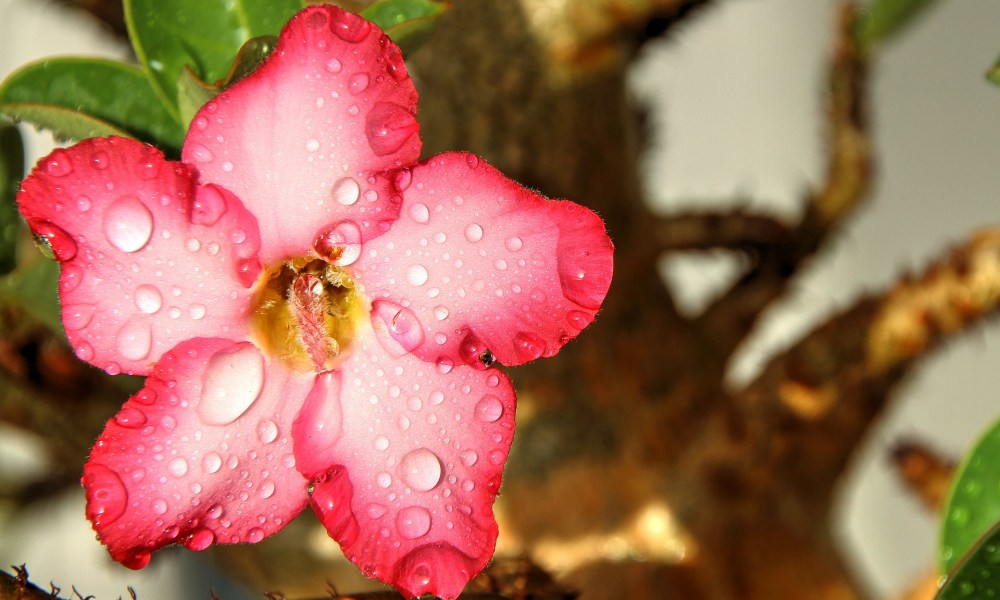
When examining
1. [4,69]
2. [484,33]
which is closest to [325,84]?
[484,33]

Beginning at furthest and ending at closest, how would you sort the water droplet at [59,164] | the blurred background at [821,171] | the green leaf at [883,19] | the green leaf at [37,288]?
1. the blurred background at [821,171]
2. the green leaf at [883,19]
3. the green leaf at [37,288]
4. the water droplet at [59,164]

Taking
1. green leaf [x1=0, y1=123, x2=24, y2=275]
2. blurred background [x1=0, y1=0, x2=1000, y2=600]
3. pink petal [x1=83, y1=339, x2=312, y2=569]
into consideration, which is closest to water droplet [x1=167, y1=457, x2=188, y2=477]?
pink petal [x1=83, y1=339, x2=312, y2=569]

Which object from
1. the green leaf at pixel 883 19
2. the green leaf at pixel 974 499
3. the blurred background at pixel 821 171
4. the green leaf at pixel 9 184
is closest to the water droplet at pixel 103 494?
the green leaf at pixel 9 184

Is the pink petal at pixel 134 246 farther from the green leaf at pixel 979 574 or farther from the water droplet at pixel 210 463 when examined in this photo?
the green leaf at pixel 979 574

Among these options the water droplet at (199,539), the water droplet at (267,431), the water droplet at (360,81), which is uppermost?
the water droplet at (360,81)


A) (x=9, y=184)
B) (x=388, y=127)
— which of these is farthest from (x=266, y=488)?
(x=9, y=184)

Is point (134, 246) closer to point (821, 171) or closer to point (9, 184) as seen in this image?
point (9, 184)

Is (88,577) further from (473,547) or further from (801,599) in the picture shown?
(473,547)
